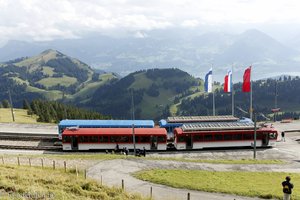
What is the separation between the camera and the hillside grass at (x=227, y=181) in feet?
86.6

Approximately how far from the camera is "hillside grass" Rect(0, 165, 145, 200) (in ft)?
65.8

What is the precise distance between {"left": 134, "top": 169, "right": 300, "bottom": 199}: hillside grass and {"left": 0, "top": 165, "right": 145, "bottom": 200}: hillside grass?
6689 mm

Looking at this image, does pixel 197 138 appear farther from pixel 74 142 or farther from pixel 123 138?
pixel 74 142

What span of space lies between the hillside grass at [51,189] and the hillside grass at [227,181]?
263 inches

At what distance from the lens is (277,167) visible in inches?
1511

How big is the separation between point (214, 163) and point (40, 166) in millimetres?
19662

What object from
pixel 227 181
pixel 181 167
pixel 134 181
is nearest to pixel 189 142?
pixel 181 167

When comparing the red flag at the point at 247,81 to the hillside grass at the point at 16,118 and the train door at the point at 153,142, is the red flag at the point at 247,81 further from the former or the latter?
the hillside grass at the point at 16,118

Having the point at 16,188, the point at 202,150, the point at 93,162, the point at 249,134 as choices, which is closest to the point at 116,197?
the point at 16,188

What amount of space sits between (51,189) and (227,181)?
16260 mm

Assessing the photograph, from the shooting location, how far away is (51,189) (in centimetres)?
2203

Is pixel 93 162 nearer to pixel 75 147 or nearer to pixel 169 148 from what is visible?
pixel 75 147

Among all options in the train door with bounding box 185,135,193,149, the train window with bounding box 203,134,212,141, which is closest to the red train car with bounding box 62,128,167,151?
the train door with bounding box 185,135,193,149

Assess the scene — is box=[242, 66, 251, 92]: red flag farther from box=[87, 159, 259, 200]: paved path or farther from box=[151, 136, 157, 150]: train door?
box=[87, 159, 259, 200]: paved path
